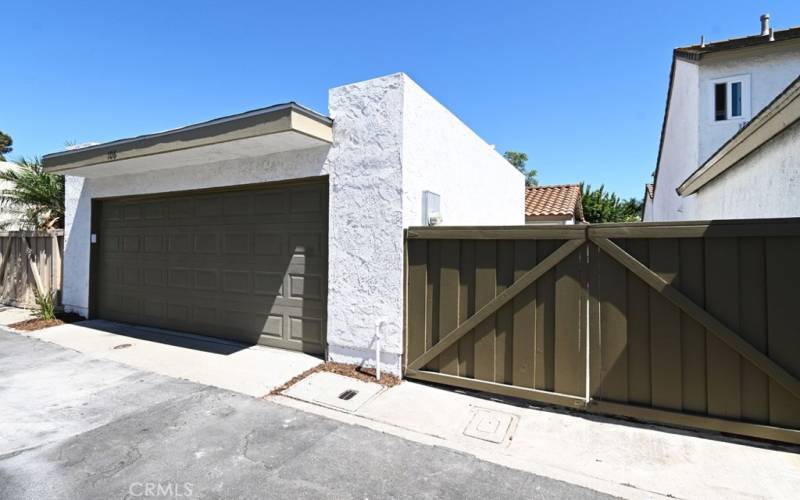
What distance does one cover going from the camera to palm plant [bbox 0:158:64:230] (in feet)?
31.8

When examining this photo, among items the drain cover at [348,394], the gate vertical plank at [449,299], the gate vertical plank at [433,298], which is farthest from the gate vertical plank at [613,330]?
the drain cover at [348,394]

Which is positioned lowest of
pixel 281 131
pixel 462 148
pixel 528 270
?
pixel 528 270

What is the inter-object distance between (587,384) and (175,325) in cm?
675

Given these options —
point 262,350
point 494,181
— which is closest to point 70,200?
point 262,350

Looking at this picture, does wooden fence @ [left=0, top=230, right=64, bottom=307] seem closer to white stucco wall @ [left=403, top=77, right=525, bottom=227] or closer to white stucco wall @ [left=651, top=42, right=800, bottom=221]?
white stucco wall @ [left=403, top=77, right=525, bottom=227]

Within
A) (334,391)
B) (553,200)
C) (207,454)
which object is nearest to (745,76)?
(553,200)

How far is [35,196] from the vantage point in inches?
384

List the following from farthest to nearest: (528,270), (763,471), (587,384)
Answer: (528,270)
(587,384)
(763,471)

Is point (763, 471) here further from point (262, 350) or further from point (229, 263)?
point (229, 263)

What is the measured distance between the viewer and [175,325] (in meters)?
7.06

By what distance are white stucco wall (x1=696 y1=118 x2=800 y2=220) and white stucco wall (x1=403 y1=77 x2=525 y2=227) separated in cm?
393

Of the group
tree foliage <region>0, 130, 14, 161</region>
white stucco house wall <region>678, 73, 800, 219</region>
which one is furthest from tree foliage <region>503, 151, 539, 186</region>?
tree foliage <region>0, 130, 14, 161</region>

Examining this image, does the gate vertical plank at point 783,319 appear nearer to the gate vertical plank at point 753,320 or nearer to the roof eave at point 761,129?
the gate vertical plank at point 753,320

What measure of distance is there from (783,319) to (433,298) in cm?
319
